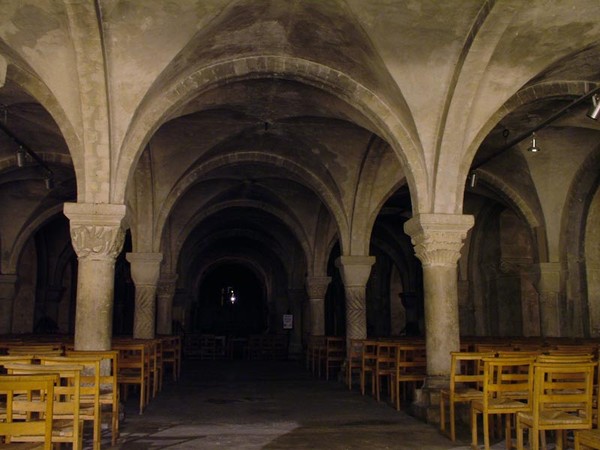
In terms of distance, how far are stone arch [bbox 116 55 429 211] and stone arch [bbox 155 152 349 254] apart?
4.61 metres

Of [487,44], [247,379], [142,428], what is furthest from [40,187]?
[487,44]

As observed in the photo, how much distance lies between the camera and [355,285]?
1438 cm

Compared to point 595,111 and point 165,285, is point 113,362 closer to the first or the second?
point 595,111

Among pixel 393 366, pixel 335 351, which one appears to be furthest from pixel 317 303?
pixel 393 366

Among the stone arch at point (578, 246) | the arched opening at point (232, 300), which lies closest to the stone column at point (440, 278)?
the stone arch at point (578, 246)

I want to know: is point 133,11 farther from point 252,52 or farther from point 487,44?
point 487,44

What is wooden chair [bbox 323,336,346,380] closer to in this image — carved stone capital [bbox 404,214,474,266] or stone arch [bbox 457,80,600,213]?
carved stone capital [bbox 404,214,474,266]

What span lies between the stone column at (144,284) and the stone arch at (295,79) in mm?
5389

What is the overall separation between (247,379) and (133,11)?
849 cm

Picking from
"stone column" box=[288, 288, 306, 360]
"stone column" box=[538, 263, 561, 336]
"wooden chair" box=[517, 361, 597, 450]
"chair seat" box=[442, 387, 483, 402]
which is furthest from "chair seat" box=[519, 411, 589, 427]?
"stone column" box=[288, 288, 306, 360]

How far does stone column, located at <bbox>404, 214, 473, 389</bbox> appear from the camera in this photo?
29.5ft

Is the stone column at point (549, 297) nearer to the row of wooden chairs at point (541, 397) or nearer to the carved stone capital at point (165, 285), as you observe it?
the row of wooden chairs at point (541, 397)

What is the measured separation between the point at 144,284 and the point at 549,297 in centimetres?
908

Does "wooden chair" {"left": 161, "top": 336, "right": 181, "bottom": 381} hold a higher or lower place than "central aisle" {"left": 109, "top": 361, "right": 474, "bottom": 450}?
higher
